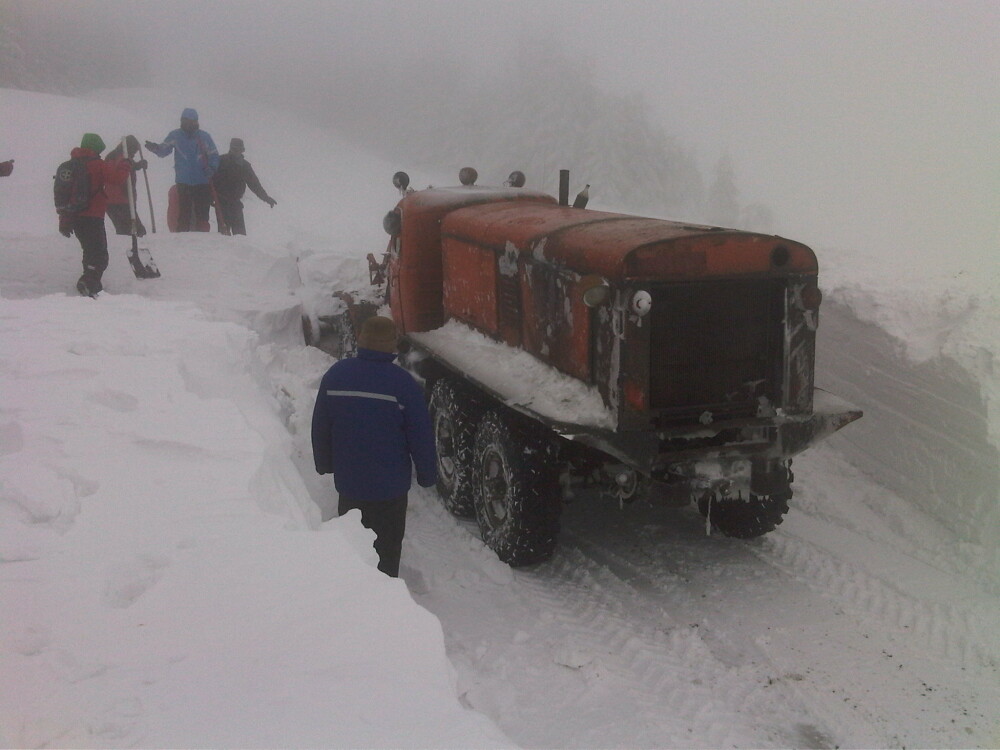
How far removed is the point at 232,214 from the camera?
39.0 feet

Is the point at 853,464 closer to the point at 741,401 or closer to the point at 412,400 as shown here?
the point at 741,401

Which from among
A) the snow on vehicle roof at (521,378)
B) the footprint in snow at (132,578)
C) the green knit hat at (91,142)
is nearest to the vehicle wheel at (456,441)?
the snow on vehicle roof at (521,378)

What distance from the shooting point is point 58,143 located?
1936cm

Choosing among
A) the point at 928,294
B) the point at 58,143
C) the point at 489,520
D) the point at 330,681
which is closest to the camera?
the point at 330,681

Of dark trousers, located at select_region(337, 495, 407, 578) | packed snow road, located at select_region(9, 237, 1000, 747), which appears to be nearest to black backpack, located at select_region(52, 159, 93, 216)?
packed snow road, located at select_region(9, 237, 1000, 747)

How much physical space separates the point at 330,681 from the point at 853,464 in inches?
227

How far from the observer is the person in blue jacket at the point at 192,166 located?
427 inches

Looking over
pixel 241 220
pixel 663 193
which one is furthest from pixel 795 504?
pixel 663 193

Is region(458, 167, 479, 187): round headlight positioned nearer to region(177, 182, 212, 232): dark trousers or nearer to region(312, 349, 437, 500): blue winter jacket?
region(312, 349, 437, 500): blue winter jacket

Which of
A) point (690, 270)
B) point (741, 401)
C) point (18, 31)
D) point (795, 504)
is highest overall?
point (18, 31)

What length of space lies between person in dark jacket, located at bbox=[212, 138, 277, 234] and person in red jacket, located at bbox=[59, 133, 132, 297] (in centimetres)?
321

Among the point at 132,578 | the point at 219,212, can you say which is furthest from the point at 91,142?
the point at 132,578

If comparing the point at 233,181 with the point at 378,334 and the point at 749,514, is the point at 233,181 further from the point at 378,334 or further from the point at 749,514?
the point at 749,514

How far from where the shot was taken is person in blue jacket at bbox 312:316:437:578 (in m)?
4.36
